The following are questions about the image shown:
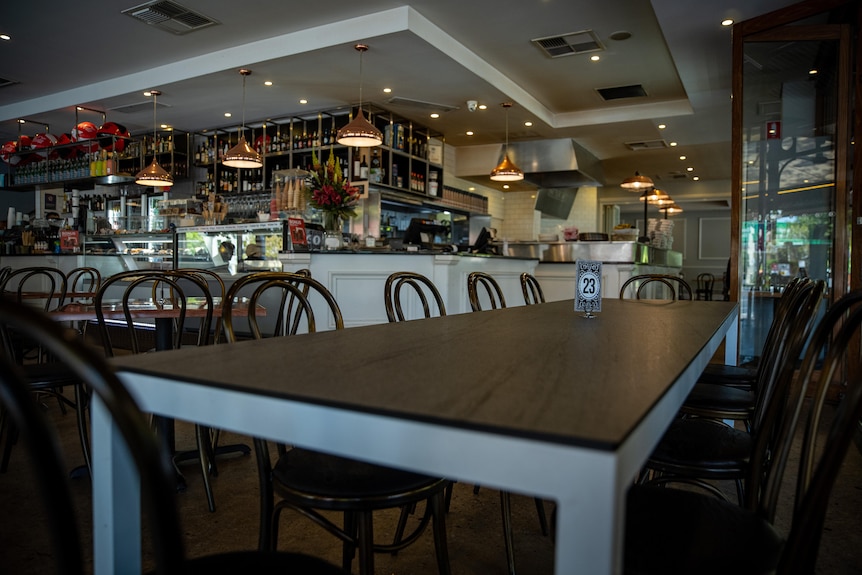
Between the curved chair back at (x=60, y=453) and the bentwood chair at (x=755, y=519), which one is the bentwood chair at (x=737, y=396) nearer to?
the bentwood chair at (x=755, y=519)

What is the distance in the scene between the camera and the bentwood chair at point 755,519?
76 cm

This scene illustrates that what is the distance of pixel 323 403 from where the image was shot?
0.72 metres

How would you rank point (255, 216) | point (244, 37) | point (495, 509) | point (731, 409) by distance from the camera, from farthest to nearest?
1. point (255, 216)
2. point (244, 37)
3. point (495, 509)
4. point (731, 409)

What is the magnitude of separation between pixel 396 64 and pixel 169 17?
2046 mm

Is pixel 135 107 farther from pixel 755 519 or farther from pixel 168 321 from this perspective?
pixel 755 519

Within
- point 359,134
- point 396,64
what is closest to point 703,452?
point 359,134

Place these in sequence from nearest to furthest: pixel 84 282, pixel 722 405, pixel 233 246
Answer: pixel 722 405 → pixel 84 282 → pixel 233 246

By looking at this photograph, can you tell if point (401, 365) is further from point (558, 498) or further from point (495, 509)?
point (495, 509)

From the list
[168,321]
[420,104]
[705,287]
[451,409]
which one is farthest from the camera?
[705,287]

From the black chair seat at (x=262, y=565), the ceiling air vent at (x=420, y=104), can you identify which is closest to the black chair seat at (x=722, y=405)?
the black chair seat at (x=262, y=565)

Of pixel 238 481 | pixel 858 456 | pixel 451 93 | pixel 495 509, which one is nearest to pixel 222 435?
pixel 238 481

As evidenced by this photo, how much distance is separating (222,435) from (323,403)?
292 centimetres

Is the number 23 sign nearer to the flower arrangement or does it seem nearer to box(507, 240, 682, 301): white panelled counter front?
the flower arrangement

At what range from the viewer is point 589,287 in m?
2.02
